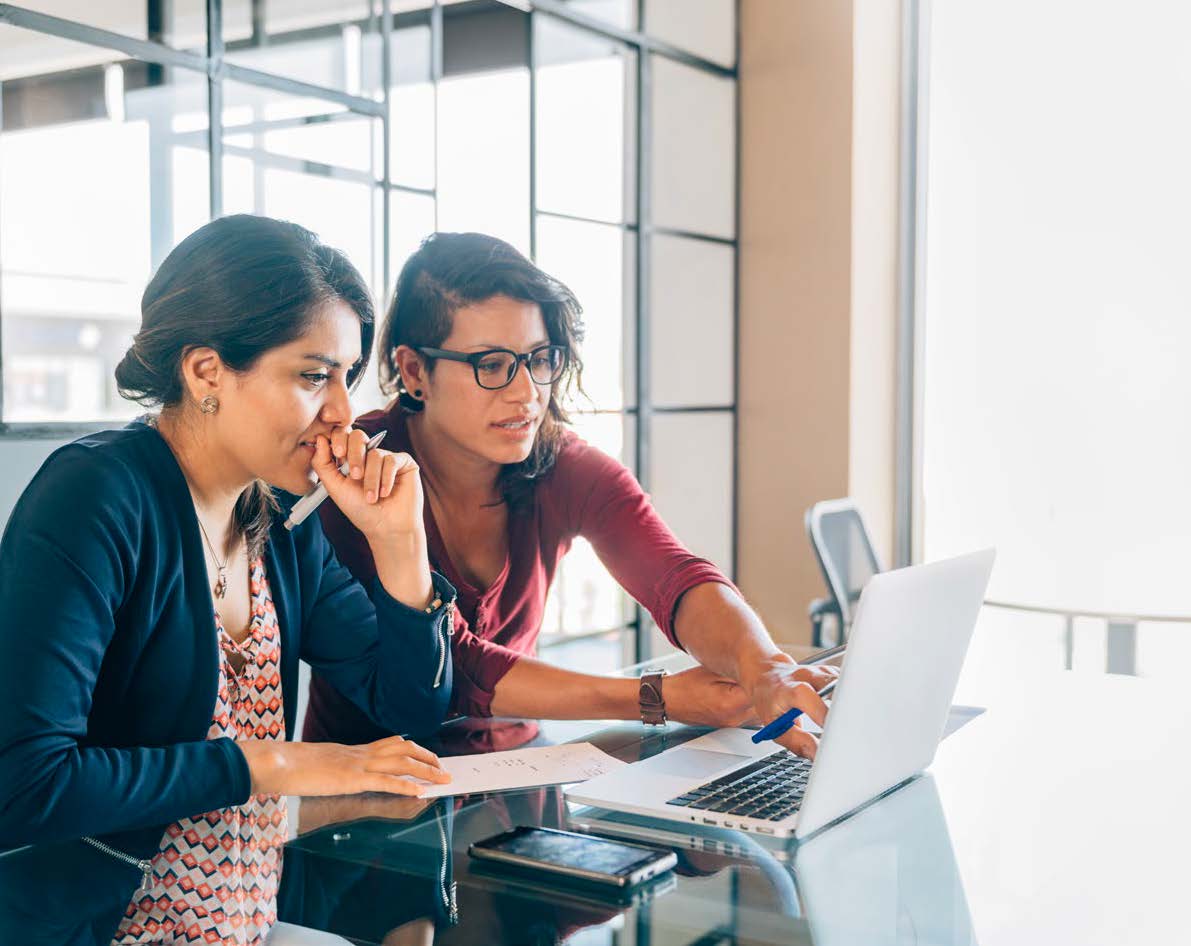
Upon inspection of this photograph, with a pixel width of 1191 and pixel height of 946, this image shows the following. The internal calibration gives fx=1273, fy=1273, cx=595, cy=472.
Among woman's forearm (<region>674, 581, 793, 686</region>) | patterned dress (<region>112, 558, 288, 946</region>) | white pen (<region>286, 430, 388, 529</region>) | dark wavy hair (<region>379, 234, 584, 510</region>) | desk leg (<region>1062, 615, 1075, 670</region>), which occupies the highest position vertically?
dark wavy hair (<region>379, 234, 584, 510</region>)

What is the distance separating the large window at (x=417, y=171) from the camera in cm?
247

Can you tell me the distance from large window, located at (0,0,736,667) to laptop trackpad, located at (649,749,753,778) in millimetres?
1511

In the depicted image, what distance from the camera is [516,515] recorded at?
A: 2.01m

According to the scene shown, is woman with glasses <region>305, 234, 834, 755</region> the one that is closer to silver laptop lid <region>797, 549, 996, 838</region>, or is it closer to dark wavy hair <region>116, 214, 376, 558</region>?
silver laptop lid <region>797, 549, 996, 838</region>

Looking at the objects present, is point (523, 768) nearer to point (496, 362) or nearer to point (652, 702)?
point (652, 702)

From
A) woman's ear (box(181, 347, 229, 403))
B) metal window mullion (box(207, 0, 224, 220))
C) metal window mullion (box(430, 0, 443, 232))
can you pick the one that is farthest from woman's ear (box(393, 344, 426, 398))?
metal window mullion (box(430, 0, 443, 232))

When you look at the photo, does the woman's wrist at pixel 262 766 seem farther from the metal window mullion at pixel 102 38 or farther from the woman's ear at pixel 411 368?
the metal window mullion at pixel 102 38

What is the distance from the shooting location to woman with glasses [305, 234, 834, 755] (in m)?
1.66

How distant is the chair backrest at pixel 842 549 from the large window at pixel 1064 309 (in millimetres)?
787

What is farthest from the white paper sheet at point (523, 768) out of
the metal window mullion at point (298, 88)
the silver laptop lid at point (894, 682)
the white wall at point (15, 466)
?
the metal window mullion at point (298, 88)

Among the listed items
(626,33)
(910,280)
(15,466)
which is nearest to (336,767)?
(15,466)

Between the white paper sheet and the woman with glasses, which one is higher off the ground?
the woman with glasses

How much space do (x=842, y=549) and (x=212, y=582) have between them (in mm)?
2443

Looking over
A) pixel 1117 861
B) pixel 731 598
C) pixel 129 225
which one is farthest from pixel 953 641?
pixel 129 225
